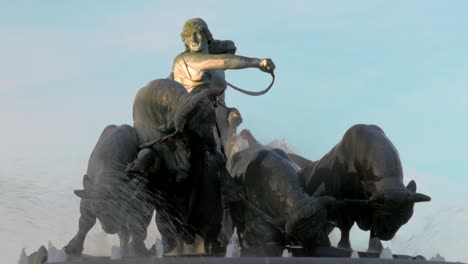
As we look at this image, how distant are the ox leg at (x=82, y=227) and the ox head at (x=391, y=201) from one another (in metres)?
2.66

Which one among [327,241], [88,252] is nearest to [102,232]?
[88,252]

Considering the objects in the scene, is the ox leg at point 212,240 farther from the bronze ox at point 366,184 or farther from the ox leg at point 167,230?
the bronze ox at point 366,184

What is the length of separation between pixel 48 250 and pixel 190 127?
1.69 meters

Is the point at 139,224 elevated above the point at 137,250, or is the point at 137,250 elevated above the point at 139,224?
the point at 139,224

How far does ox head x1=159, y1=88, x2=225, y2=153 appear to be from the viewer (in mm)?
8531

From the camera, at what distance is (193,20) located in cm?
1031

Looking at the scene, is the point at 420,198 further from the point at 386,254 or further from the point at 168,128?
the point at 168,128

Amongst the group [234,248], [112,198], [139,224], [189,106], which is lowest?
[234,248]

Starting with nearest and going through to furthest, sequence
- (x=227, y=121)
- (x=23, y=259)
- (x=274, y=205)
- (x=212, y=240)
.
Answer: (x=23, y=259)
(x=274, y=205)
(x=212, y=240)
(x=227, y=121)

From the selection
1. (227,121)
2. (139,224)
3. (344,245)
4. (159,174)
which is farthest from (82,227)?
(227,121)

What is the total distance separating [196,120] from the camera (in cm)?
860

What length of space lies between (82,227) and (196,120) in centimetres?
148

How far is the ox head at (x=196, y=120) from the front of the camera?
28.0ft

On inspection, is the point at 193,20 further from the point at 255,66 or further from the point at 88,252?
the point at 88,252
